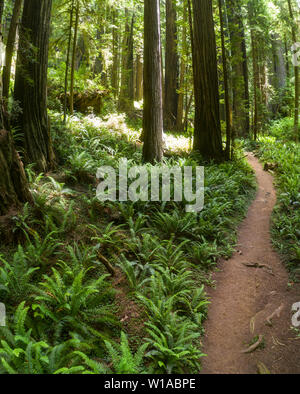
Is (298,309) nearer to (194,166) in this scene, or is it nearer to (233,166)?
(194,166)

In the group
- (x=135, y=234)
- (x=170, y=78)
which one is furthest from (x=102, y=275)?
(x=170, y=78)

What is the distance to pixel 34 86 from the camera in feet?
22.2

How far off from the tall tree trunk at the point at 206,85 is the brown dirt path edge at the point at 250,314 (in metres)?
4.78

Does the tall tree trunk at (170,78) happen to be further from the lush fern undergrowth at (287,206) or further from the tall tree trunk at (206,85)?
the tall tree trunk at (206,85)

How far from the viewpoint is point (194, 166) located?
930cm

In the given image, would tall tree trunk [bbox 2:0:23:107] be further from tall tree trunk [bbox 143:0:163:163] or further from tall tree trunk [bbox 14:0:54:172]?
tall tree trunk [bbox 143:0:163:163]

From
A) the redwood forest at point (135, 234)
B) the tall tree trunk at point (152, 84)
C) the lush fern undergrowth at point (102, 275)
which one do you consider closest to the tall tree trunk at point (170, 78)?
the redwood forest at point (135, 234)

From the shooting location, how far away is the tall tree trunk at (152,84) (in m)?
8.90

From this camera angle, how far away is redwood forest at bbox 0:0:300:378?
11.5ft

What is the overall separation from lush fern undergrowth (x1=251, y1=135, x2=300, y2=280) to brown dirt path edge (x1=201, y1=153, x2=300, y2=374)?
209mm

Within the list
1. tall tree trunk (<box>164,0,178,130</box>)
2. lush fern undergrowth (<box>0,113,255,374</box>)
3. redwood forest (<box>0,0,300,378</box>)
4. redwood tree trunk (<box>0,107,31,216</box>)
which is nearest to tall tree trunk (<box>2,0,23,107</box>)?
redwood forest (<box>0,0,300,378</box>)

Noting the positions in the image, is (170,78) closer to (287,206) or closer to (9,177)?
(287,206)

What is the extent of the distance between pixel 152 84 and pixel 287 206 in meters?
5.26
